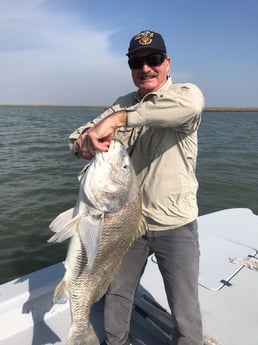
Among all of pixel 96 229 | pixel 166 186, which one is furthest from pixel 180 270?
pixel 96 229

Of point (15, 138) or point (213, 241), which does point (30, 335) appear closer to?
point (213, 241)

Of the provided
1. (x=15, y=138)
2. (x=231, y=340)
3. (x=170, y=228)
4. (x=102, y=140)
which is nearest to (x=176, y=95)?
(x=102, y=140)

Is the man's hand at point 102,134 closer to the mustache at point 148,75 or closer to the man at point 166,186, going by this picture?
the man at point 166,186

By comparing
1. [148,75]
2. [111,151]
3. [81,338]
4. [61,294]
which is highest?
[148,75]

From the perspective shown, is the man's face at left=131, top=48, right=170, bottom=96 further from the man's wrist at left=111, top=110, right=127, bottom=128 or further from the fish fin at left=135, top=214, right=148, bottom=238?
the fish fin at left=135, top=214, right=148, bottom=238

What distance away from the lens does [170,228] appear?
3010mm

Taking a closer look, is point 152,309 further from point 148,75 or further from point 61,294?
point 148,75

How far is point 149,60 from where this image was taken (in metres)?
2.85

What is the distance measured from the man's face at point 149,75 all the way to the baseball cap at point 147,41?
4 cm

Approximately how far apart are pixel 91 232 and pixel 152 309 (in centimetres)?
162

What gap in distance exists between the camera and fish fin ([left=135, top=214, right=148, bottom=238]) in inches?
115

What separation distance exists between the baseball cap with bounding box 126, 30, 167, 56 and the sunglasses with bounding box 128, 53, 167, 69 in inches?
2.1

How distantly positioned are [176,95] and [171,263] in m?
1.39

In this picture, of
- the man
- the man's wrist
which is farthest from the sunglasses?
the man's wrist
